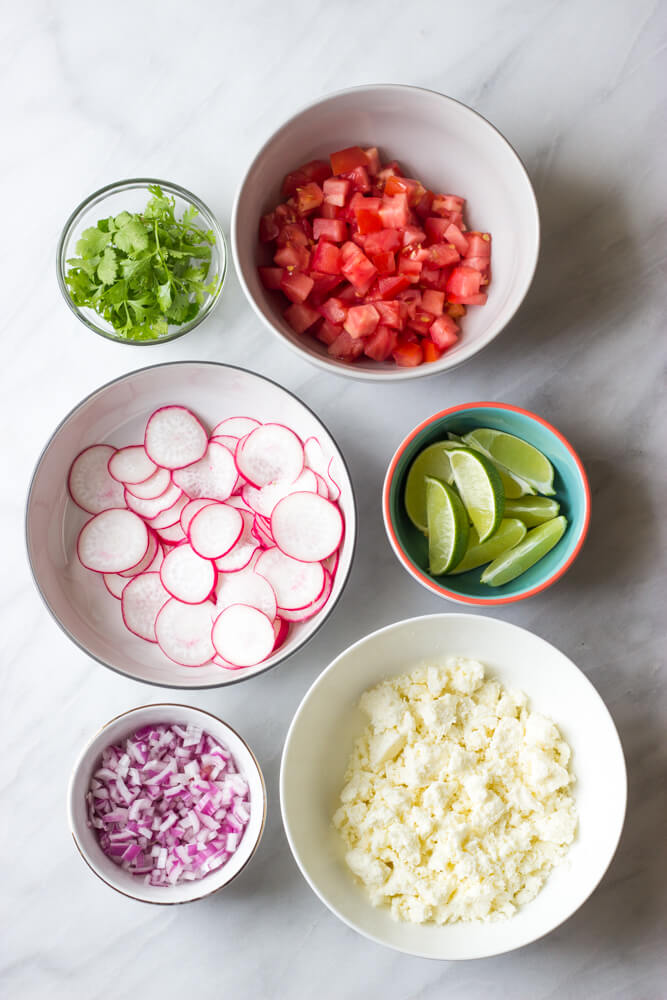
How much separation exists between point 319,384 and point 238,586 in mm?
486

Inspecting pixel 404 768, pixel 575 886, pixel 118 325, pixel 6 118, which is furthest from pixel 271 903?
pixel 6 118

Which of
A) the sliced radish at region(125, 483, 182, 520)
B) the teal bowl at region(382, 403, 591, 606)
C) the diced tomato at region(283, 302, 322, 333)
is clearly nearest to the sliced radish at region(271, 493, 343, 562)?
the teal bowl at region(382, 403, 591, 606)

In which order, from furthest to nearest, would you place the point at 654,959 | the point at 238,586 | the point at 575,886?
the point at 654,959, the point at 238,586, the point at 575,886

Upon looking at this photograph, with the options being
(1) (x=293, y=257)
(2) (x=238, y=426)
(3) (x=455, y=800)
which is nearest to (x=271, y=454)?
(2) (x=238, y=426)

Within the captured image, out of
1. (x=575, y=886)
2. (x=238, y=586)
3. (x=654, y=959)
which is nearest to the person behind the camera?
(x=575, y=886)

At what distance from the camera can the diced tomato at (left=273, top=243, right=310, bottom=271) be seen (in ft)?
5.08

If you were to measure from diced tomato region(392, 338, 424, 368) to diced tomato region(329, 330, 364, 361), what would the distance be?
0.08 metres

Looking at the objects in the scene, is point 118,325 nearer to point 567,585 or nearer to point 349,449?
point 349,449

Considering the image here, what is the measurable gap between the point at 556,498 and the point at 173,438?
83 centimetres

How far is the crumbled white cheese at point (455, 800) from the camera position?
151 cm

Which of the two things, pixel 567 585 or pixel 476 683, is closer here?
pixel 476 683

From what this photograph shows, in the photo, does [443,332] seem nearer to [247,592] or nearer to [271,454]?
[271,454]

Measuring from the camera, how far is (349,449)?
1.72 meters

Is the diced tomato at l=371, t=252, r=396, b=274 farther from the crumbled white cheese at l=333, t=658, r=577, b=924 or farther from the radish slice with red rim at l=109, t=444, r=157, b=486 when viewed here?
the crumbled white cheese at l=333, t=658, r=577, b=924
